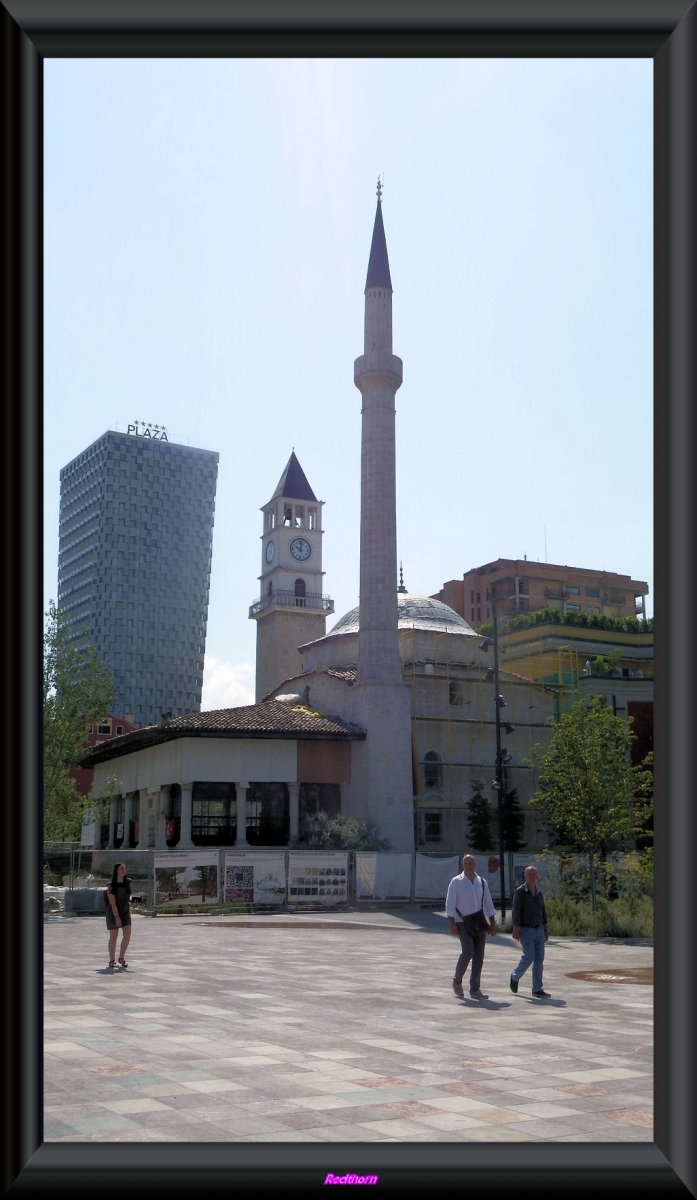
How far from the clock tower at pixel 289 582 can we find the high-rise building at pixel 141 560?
59330 millimetres

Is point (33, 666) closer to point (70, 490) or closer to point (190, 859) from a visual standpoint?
point (190, 859)

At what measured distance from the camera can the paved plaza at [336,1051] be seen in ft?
20.9

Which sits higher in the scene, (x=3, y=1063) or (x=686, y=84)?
(x=686, y=84)

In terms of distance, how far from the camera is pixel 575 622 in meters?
67.4

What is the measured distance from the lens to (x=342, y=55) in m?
3.21

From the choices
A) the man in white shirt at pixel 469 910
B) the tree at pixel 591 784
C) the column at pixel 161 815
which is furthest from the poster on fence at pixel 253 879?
the column at pixel 161 815

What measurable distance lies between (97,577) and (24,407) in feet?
460

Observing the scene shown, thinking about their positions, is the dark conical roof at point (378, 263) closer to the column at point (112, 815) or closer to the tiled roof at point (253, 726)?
the tiled roof at point (253, 726)

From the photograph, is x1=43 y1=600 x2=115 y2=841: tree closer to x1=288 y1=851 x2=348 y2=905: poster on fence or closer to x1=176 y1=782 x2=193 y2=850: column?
x1=176 y1=782 x2=193 y2=850: column

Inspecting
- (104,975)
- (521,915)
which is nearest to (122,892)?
(104,975)

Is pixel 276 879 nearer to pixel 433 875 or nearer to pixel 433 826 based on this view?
pixel 433 875

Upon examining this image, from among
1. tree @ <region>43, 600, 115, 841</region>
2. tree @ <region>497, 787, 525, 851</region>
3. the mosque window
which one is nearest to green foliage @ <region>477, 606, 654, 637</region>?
tree @ <region>497, 787, 525, 851</region>

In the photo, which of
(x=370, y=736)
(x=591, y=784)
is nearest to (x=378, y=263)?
(x=370, y=736)

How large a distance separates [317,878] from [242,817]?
14.2m
